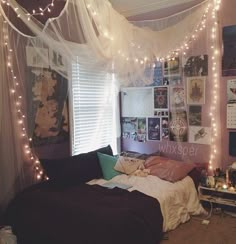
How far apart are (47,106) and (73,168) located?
75 cm

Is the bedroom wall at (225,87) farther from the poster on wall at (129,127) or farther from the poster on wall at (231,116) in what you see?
the poster on wall at (129,127)

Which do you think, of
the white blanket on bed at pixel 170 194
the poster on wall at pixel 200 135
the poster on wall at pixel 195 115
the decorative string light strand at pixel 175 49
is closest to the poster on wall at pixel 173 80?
the decorative string light strand at pixel 175 49

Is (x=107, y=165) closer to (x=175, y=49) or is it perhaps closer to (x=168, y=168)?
(x=168, y=168)

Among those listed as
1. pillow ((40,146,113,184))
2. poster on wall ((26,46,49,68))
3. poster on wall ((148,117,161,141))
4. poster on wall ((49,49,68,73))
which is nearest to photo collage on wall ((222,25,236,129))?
poster on wall ((148,117,161,141))

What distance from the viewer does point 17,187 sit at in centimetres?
283

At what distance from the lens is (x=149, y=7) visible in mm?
3701

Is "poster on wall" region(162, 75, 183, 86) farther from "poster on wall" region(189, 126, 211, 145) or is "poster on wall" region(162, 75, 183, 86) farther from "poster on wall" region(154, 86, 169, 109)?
"poster on wall" region(189, 126, 211, 145)

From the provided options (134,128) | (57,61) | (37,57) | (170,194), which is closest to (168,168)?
(170,194)

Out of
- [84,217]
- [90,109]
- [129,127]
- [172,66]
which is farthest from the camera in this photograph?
[129,127]

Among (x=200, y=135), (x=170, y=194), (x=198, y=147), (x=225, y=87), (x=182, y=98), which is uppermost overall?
(x=225, y=87)

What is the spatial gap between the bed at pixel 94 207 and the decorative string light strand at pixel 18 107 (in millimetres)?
126

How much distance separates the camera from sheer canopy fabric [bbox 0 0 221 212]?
233cm

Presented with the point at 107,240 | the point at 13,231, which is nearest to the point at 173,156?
the point at 107,240

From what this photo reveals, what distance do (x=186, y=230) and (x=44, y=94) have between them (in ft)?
6.73
